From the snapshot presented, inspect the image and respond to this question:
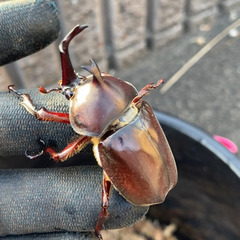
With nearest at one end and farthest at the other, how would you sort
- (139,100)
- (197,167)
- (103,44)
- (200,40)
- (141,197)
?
(141,197), (139,100), (197,167), (103,44), (200,40)

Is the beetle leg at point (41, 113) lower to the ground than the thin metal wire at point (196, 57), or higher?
higher

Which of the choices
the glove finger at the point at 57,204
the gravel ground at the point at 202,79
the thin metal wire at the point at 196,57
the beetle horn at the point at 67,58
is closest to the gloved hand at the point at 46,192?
the glove finger at the point at 57,204

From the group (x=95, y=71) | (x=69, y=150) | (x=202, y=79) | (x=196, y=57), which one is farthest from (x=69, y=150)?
(x=196, y=57)

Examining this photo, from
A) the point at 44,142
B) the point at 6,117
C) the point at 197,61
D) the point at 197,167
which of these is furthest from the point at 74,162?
the point at 197,61

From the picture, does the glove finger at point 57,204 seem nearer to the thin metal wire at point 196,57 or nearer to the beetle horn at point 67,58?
the beetle horn at point 67,58

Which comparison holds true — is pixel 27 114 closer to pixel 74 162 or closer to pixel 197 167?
pixel 74 162

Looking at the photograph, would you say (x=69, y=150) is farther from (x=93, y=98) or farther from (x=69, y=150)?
(x=93, y=98)
